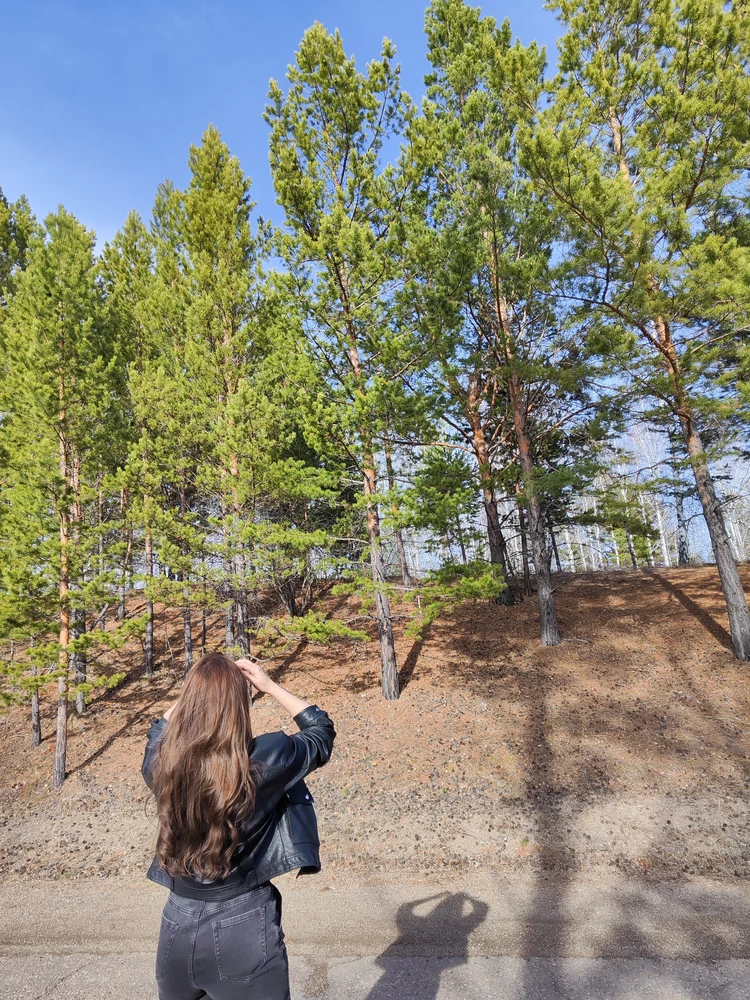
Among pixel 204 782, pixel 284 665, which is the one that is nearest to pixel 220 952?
pixel 204 782

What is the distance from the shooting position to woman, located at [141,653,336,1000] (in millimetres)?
1688

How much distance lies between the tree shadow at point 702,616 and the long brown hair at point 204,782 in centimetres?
1162

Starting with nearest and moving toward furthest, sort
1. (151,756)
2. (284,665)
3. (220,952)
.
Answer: (220,952) < (151,756) < (284,665)

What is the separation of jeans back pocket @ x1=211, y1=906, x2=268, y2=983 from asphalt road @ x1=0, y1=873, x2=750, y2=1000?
11.4 ft

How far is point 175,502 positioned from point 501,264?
11257 mm

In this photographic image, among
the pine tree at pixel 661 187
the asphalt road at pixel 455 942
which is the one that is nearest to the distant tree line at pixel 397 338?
the pine tree at pixel 661 187

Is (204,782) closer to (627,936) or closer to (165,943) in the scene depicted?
(165,943)

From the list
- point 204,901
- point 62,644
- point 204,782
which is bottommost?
point 204,901

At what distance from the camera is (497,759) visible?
8273mm

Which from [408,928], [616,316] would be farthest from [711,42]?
[408,928]

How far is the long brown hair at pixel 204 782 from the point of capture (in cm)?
169

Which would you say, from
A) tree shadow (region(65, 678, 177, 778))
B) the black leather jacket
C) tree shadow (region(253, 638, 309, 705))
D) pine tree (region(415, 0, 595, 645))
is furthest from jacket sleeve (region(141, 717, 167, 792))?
tree shadow (region(253, 638, 309, 705))

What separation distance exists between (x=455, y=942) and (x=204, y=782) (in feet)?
15.4

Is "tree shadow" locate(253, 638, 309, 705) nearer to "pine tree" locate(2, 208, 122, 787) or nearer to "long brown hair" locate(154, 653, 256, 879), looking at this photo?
"pine tree" locate(2, 208, 122, 787)
